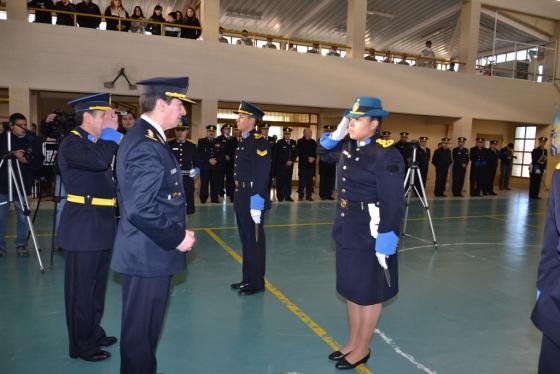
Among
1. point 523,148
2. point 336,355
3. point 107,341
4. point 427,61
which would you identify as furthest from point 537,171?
point 107,341

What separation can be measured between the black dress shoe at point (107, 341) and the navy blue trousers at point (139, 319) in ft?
3.70

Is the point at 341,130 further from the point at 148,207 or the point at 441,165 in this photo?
the point at 441,165

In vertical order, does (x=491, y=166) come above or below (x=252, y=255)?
above

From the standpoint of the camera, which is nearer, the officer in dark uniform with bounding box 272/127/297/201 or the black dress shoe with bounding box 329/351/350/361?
the black dress shoe with bounding box 329/351/350/361

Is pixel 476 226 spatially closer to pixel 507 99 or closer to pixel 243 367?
pixel 243 367

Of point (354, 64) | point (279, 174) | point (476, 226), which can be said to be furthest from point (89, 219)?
point (354, 64)

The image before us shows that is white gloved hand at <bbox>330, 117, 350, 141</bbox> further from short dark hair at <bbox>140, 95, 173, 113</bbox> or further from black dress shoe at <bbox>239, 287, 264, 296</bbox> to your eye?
black dress shoe at <bbox>239, 287, 264, 296</bbox>

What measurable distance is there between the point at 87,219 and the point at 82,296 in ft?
1.75

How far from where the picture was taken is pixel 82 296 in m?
2.88

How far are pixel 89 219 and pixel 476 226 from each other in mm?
7961

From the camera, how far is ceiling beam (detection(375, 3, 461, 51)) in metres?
16.4

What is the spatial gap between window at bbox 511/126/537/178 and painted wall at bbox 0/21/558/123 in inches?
70.8

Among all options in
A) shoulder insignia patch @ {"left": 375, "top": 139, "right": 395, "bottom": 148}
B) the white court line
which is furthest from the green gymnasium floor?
shoulder insignia patch @ {"left": 375, "top": 139, "right": 395, "bottom": 148}

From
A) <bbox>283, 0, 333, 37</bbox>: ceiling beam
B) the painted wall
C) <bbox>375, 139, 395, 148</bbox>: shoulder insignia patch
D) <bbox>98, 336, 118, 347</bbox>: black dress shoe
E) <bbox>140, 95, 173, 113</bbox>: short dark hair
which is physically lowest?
<bbox>98, 336, 118, 347</bbox>: black dress shoe
